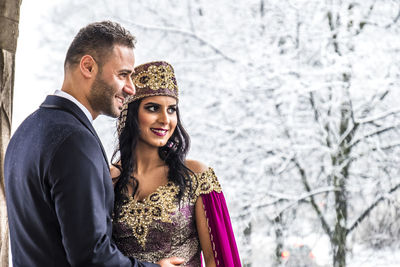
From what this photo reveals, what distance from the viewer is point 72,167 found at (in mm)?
1066

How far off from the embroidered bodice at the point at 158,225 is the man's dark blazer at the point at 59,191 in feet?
1.30

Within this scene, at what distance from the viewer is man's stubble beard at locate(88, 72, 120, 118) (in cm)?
121

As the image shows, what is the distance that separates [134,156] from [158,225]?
0.24 m

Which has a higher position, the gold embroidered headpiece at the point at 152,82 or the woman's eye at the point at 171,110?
the gold embroidered headpiece at the point at 152,82

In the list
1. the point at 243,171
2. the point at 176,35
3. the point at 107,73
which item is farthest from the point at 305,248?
the point at 107,73

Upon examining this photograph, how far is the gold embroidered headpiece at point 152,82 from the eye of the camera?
164 centimetres

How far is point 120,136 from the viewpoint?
1.71 m

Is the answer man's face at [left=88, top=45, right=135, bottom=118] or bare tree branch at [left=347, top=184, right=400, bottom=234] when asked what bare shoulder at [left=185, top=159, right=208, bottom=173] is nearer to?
man's face at [left=88, top=45, right=135, bottom=118]

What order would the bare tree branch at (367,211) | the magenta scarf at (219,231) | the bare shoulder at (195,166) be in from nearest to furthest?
1. the magenta scarf at (219,231)
2. the bare shoulder at (195,166)
3. the bare tree branch at (367,211)

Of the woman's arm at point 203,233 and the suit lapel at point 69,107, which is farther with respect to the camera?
the woman's arm at point 203,233

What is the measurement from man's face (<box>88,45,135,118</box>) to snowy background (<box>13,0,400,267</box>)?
2.99 m

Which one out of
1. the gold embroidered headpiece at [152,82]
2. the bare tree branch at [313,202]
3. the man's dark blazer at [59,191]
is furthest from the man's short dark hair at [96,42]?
the bare tree branch at [313,202]

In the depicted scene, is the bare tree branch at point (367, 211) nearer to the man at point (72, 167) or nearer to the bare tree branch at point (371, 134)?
the bare tree branch at point (371, 134)

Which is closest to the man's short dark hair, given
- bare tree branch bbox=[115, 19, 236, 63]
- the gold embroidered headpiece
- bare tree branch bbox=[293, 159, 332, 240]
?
the gold embroidered headpiece
